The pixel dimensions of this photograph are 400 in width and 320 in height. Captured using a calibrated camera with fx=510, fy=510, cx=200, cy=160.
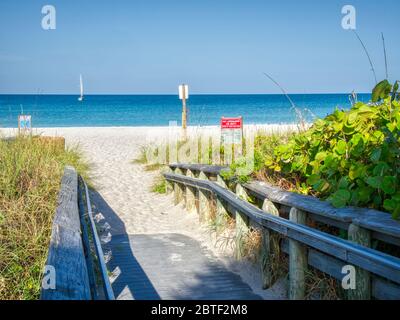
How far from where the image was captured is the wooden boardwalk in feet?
16.1

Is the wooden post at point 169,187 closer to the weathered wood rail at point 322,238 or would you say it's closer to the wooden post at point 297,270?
the weathered wood rail at point 322,238

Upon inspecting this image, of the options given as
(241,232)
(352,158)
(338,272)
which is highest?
(352,158)

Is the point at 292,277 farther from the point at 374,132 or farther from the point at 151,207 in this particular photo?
the point at 151,207

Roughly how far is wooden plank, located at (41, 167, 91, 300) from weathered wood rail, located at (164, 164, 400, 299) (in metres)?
1.68

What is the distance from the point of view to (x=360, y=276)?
3.43m

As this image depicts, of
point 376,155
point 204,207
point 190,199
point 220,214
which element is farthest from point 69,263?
point 190,199

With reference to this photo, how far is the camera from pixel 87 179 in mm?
12531

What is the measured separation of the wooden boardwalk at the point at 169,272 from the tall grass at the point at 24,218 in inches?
33.6

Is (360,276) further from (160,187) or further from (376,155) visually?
(160,187)

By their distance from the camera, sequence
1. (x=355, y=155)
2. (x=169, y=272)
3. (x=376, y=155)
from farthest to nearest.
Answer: (x=169, y=272)
(x=355, y=155)
(x=376, y=155)

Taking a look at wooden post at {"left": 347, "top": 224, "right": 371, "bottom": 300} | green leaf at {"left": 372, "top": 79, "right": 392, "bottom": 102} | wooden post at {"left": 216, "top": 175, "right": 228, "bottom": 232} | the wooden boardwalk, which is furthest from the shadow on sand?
green leaf at {"left": 372, "top": 79, "right": 392, "bottom": 102}

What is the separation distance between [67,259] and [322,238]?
1.79 m

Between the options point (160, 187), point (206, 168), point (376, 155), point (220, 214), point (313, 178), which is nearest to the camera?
point (376, 155)

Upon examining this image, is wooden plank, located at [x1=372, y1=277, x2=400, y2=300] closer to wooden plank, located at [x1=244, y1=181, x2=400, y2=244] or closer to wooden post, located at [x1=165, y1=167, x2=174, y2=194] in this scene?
wooden plank, located at [x1=244, y1=181, x2=400, y2=244]
